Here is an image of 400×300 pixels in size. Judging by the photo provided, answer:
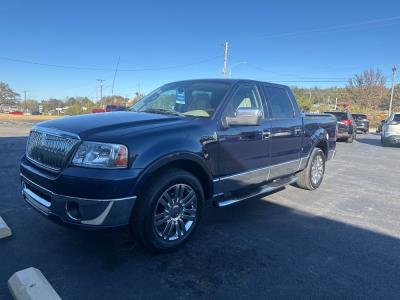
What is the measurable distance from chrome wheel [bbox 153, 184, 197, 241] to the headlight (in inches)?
24.6

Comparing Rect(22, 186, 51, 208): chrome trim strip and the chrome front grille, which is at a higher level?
the chrome front grille

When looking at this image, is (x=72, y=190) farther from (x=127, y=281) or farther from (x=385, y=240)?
(x=385, y=240)

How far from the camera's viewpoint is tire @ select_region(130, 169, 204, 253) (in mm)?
3217

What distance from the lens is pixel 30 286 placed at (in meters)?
2.62

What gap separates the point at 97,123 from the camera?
3.44 m

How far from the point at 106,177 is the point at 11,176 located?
4.65 meters

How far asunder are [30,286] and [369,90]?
63.5 metres

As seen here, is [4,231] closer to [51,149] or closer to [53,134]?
[51,149]

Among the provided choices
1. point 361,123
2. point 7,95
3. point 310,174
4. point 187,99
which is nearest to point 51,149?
point 187,99

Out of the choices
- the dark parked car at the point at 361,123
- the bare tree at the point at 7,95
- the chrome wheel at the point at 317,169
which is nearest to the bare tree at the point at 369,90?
the dark parked car at the point at 361,123

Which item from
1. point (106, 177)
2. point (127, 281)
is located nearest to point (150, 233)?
point (127, 281)

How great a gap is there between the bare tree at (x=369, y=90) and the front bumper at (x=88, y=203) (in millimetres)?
61866

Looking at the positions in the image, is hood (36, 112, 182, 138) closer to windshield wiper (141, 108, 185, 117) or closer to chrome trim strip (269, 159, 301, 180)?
windshield wiper (141, 108, 185, 117)

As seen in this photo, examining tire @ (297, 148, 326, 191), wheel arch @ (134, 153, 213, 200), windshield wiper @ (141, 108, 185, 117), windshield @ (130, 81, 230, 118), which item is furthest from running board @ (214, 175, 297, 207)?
windshield wiper @ (141, 108, 185, 117)
